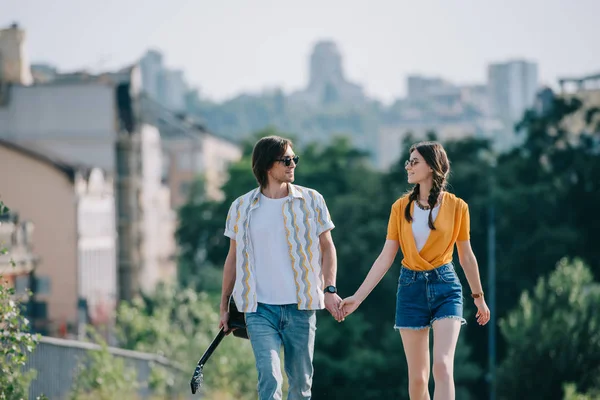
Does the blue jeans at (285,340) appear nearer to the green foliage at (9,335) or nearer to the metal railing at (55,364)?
the green foliage at (9,335)

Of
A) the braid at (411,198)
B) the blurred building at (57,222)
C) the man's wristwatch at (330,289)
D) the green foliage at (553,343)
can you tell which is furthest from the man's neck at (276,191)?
the blurred building at (57,222)

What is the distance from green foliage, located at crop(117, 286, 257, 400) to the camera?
36381 mm

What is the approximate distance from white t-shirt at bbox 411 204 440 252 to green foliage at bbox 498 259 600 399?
3434 centimetres

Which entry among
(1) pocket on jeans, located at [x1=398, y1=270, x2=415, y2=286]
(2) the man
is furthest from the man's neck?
(1) pocket on jeans, located at [x1=398, y1=270, x2=415, y2=286]

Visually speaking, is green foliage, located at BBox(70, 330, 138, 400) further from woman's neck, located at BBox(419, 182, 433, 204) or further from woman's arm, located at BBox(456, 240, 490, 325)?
woman's neck, located at BBox(419, 182, 433, 204)

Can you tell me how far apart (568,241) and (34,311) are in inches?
855

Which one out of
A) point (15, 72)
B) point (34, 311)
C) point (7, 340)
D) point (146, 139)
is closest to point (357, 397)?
point (34, 311)

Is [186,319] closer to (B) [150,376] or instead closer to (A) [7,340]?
(B) [150,376]

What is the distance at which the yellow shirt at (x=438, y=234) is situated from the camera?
413 inches

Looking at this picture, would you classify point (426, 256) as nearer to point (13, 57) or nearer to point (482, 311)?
point (482, 311)

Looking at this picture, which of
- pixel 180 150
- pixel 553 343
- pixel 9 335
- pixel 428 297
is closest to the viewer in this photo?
pixel 428 297

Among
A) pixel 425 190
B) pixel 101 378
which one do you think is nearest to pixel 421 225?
pixel 425 190

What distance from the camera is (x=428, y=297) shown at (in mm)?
10477

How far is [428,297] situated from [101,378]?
1642 cm
